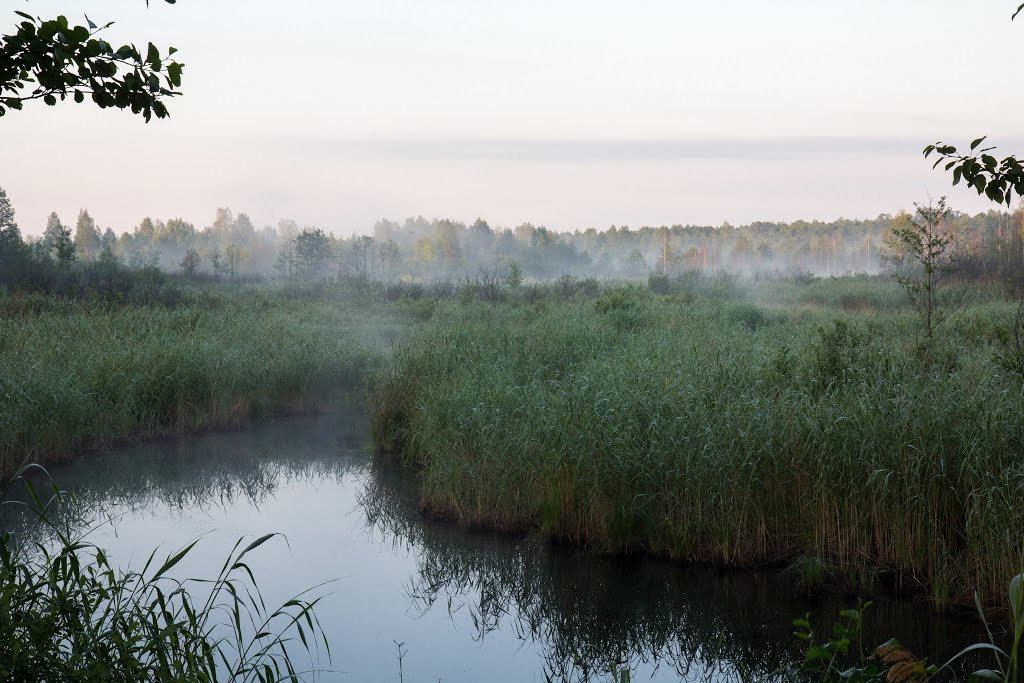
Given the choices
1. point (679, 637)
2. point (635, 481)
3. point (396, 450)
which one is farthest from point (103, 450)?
point (679, 637)

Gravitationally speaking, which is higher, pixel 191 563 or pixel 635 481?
pixel 635 481

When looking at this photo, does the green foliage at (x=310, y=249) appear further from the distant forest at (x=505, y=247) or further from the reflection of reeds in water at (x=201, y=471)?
the reflection of reeds in water at (x=201, y=471)

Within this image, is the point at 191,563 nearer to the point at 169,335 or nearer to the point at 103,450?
the point at 103,450

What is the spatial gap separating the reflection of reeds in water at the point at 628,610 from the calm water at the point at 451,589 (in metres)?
0.01

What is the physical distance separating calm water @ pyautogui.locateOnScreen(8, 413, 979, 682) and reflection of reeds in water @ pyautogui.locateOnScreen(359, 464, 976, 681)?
0.04 ft

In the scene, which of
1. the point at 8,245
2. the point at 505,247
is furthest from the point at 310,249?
the point at 505,247

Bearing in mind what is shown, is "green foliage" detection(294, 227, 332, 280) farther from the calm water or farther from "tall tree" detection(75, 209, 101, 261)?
the calm water

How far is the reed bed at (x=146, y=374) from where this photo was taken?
9.10 meters

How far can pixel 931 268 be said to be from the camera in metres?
9.16

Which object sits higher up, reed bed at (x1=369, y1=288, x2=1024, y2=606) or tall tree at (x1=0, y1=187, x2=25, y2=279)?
tall tree at (x1=0, y1=187, x2=25, y2=279)

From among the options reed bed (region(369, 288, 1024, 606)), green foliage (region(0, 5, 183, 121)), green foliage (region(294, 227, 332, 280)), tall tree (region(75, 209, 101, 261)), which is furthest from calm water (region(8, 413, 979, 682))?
tall tree (region(75, 209, 101, 261))

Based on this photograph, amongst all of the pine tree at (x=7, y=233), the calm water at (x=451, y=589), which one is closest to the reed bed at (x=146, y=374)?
the calm water at (x=451, y=589)

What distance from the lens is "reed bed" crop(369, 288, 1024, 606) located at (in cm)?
556

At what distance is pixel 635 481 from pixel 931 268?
16.2ft
